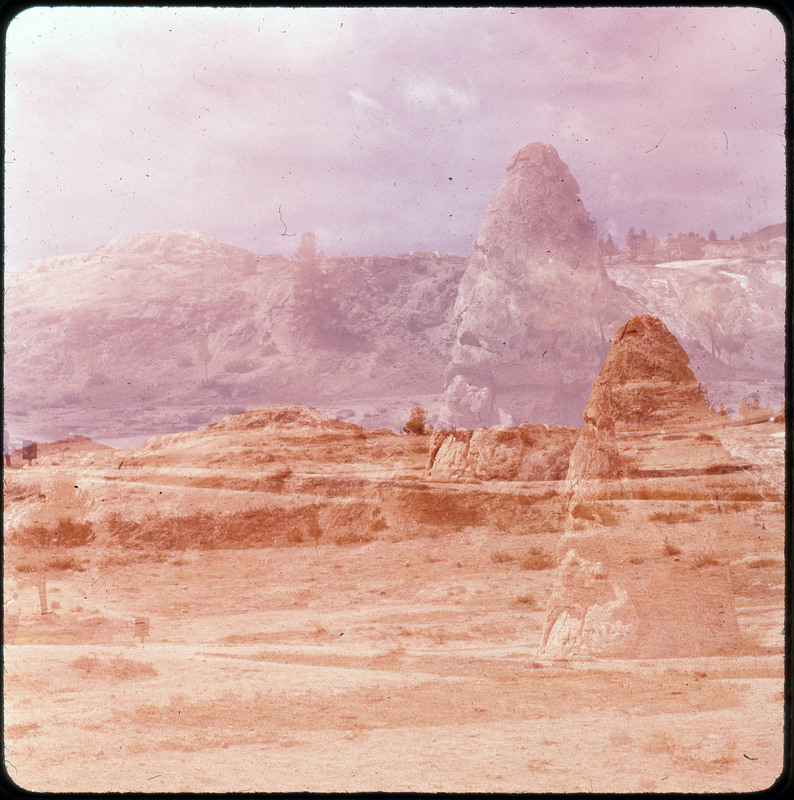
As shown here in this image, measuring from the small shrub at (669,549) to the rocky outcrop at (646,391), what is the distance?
1466 mm

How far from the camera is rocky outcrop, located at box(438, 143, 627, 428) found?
40.2ft

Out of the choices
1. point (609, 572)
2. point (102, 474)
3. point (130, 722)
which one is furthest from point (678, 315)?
point (102, 474)

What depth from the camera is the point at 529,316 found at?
13852 mm

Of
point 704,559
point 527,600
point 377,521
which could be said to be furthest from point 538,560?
point 704,559

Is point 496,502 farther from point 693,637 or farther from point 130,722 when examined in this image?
point 130,722

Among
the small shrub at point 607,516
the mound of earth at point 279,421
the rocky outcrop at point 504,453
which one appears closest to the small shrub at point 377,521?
the rocky outcrop at point 504,453

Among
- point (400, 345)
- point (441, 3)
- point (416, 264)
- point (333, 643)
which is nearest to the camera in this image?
point (441, 3)

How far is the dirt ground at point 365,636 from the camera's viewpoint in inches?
247

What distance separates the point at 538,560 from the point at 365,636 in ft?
10.8

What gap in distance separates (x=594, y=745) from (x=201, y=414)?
26.1 feet

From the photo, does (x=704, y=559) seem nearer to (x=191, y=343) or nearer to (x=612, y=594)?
(x=612, y=594)

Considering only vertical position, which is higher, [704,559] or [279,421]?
[704,559]

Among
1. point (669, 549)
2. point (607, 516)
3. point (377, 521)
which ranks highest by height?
point (607, 516)

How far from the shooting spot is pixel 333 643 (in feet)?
30.6
